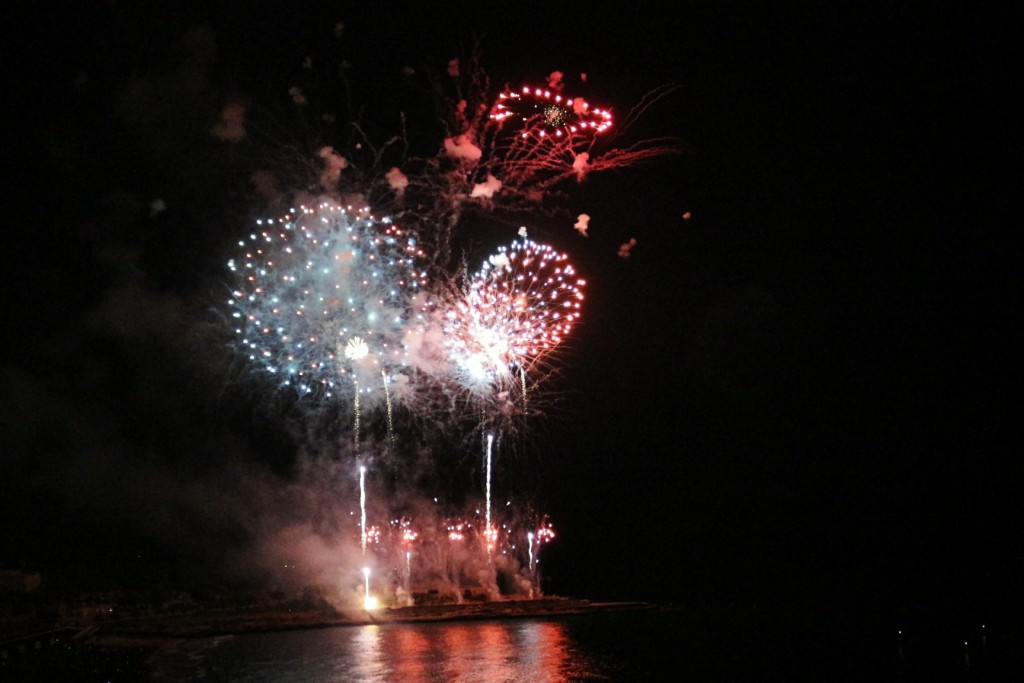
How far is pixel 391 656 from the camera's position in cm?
1409

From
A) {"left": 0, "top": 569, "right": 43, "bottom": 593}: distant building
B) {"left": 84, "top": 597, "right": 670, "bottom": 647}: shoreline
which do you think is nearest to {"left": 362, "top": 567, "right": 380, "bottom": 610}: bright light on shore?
{"left": 84, "top": 597, "right": 670, "bottom": 647}: shoreline

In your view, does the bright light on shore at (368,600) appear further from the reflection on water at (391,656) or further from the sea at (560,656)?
the sea at (560,656)

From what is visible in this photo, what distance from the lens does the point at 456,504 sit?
107 ft

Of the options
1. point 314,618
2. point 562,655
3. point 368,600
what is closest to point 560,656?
point 562,655

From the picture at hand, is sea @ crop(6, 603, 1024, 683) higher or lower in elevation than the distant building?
lower

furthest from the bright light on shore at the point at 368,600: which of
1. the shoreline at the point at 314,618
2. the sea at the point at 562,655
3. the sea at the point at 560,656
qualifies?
the sea at the point at 560,656

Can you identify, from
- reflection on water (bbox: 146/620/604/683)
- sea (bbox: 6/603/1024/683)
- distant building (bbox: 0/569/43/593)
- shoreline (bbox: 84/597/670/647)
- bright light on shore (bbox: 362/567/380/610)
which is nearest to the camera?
sea (bbox: 6/603/1024/683)

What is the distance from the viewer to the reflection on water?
12.0 metres

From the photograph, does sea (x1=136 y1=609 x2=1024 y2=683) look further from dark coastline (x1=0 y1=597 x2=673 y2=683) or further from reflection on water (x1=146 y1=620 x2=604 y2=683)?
dark coastline (x1=0 y1=597 x2=673 y2=683)

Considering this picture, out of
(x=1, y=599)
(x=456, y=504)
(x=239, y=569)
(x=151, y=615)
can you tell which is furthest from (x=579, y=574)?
(x=1, y=599)

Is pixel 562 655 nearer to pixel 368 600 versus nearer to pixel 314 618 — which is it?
pixel 314 618

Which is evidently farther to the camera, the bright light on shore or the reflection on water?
the bright light on shore

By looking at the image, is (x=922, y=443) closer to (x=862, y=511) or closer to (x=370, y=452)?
(x=862, y=511)

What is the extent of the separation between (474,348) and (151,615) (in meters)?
13.7
